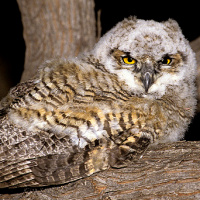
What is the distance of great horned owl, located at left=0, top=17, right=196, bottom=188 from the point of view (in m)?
2.14

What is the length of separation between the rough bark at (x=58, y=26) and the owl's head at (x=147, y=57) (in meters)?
1.51

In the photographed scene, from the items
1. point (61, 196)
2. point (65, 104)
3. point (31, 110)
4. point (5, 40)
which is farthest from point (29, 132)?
point (5, 40)

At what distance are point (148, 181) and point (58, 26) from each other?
104 inches

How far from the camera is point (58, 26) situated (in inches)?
161

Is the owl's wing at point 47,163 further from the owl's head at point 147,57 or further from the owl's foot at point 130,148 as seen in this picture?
the owl's head at point 147,57

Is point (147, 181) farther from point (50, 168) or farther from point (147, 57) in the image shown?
point (147, 57)

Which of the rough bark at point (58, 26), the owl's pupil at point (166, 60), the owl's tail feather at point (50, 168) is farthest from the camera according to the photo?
the rough bark at point (58, 26)

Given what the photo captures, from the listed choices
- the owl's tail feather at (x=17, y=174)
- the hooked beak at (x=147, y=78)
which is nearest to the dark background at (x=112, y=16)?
the hooked beak at (x=147, y=78)

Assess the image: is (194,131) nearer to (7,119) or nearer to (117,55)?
(117,55)

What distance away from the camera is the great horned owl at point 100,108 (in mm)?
2137

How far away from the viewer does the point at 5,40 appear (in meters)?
5.70

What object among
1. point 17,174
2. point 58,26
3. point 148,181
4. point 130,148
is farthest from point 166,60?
point 58,26

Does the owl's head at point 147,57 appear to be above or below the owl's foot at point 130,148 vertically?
above

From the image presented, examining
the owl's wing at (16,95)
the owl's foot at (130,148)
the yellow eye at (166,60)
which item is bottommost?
the owl's foot at (130,148)
